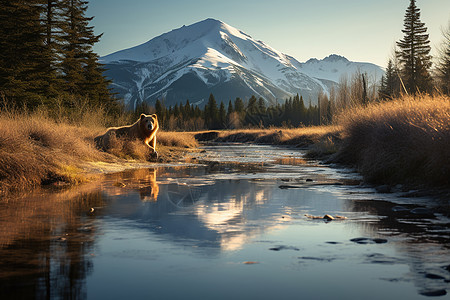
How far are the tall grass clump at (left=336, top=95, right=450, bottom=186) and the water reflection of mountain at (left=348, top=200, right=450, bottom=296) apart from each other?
1.45 m

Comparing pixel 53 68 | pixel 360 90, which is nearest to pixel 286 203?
pixel 53 68

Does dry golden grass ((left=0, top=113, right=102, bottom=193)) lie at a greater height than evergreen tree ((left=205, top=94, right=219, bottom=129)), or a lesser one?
lesser

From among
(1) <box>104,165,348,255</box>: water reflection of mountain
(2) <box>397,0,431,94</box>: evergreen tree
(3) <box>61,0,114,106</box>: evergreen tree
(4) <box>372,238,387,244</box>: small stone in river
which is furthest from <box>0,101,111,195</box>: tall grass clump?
(2) <box>397,0,431,94</box>: evergreen tree

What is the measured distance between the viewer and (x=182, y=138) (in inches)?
1405

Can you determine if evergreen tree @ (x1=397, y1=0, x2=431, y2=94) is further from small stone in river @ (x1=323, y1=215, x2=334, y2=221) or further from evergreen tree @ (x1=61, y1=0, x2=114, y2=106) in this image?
small stone in river @ (x1=323, y1=215, x2=334, y2=221)

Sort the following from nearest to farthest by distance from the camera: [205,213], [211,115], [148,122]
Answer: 1. [205,213]
2. [148,122]
3. [211,115]

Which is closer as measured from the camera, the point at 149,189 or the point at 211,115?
the point at 149,189

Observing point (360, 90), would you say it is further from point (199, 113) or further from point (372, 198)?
point (199, 113)

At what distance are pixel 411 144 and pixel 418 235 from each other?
5.36 m

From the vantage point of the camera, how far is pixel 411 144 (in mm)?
10414

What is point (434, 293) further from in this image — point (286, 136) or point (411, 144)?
point (286, 136)

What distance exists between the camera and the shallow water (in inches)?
148

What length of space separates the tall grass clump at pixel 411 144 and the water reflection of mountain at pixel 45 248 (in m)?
6.86

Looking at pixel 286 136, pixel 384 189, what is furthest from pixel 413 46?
pixel 384 189
